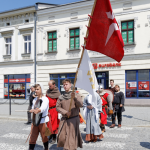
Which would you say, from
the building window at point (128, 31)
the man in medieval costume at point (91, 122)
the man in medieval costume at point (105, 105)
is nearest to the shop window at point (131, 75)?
the building window at point (128, 31)

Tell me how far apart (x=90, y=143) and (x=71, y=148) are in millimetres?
1587

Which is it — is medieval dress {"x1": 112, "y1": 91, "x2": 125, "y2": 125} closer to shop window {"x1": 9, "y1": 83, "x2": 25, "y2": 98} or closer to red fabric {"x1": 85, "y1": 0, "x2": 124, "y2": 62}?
red fabric {"x1": 85, "y1": 0, "x2": 124, "y2": 62}

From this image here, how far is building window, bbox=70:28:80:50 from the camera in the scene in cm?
1717

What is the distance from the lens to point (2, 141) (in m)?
5.78

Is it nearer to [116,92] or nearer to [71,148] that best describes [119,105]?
[116,92]

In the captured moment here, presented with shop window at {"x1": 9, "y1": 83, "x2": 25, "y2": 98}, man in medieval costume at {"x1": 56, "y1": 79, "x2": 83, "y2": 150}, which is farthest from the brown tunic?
shop window at {"x1": 9, "y1": 83, "x2": 25, "y2": 98}

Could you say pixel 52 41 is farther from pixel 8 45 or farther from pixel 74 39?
pixel 8 45

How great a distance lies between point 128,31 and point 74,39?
477cm

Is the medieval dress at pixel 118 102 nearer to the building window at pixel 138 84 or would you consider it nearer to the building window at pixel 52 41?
the building window at pixel 138 84

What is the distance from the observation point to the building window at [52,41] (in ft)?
59.3

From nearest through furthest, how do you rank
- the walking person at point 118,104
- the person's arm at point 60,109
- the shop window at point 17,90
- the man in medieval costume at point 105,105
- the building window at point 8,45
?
the person's arm at point 60,109
the man in medieval costume at point 105,105
the walking person at point 118,104
the shop window at point 17,90
the building window at point 8,45

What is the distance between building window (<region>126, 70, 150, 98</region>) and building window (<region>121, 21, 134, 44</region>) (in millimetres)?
2549

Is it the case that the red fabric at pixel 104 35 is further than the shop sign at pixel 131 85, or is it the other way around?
the shop sign at pixel 131 85

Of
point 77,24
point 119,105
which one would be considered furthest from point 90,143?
point 77,24
